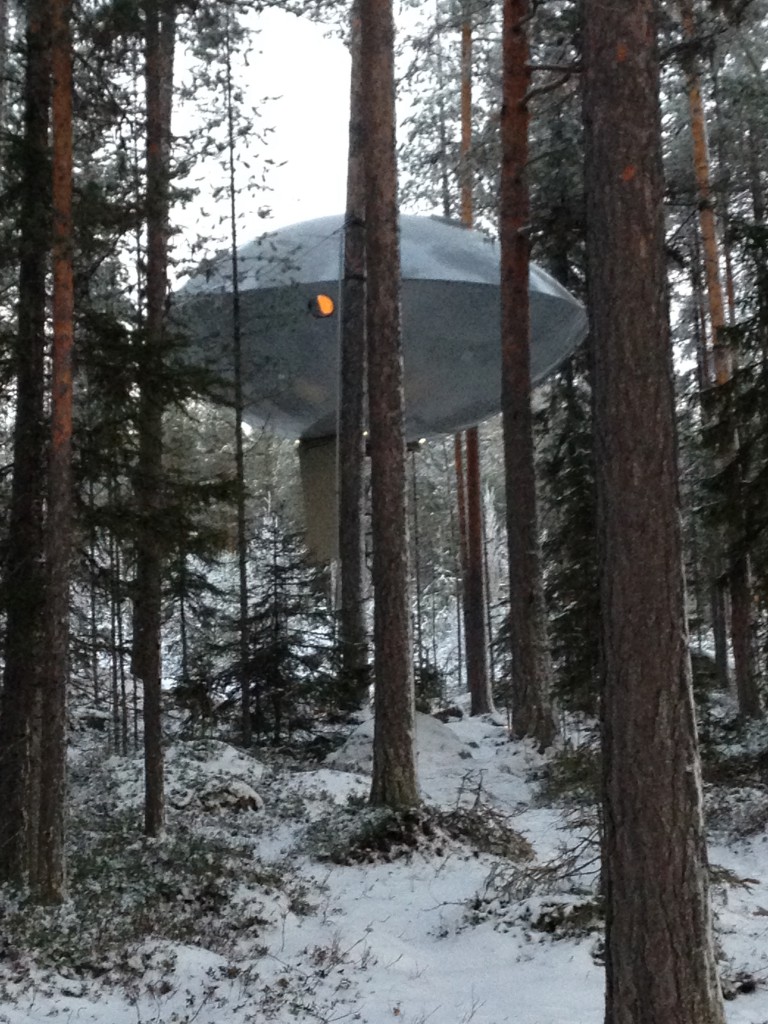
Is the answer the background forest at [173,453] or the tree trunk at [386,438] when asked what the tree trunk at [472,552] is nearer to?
the background forest at [173,453]

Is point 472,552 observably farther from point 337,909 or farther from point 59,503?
point 59,503

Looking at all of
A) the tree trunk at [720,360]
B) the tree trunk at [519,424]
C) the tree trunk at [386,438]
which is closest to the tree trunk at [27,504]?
the tree trunk at [386,438]

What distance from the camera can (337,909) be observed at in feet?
28.3

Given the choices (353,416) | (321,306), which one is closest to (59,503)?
(321,306)

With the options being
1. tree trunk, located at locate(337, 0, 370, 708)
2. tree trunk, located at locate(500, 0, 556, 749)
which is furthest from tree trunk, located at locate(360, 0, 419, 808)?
tree trunk, located at locate(337, 0, 370, 708)

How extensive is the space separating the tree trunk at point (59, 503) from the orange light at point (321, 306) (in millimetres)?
9133

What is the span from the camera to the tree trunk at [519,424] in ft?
48.2

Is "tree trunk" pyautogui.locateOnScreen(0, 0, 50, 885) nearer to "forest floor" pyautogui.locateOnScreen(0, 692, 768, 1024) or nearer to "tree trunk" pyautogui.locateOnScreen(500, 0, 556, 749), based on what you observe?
"forest floor" pyautogui.locateOnScreen(0, 692, 768, 1024)

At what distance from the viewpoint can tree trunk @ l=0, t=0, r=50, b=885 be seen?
8172 mm

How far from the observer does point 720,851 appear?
10172 mm

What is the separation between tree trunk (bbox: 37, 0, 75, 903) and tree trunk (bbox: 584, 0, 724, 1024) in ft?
15.5

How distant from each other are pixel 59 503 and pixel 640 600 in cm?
511

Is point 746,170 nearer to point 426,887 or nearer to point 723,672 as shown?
point 723,672

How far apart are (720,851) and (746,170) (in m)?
16.1
